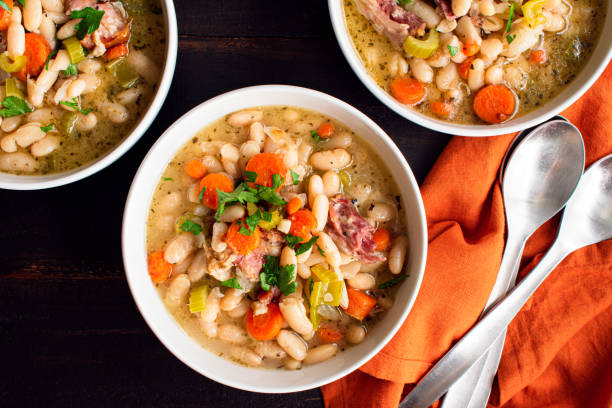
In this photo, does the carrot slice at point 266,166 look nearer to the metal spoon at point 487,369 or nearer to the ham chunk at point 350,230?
the ham chunk at point 350,230

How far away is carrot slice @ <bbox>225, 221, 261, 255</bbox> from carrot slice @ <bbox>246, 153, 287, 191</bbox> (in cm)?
19

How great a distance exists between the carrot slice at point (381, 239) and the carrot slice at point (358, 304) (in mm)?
203

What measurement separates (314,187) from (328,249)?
0.25 m

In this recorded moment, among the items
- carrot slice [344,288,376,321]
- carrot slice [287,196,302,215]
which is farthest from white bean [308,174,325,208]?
carrot slice [344,288,376,321]

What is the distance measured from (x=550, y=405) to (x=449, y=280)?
0.89m

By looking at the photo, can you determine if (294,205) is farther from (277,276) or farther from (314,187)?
(277,276)

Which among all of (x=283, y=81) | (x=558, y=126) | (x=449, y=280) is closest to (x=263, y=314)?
(x=449, y=280)

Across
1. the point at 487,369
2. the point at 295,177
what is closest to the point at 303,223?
the point at 295,177

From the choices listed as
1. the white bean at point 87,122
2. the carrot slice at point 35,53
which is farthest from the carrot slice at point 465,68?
the carrot slice at point 35,53

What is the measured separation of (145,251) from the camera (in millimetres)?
1955

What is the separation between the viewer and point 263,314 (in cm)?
189

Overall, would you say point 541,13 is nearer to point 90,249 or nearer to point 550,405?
point 550,405

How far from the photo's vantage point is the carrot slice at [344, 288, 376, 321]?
6.32ft

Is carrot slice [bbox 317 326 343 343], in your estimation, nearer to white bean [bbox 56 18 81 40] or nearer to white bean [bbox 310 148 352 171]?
white bean [bbox 310 148 352 171]
